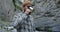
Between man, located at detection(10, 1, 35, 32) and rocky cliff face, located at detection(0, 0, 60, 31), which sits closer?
man, located at detection(10, 1, 35, 32)

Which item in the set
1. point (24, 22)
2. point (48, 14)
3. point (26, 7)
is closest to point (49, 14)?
point (48, 14)

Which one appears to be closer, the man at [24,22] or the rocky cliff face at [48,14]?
the man at [24,22]

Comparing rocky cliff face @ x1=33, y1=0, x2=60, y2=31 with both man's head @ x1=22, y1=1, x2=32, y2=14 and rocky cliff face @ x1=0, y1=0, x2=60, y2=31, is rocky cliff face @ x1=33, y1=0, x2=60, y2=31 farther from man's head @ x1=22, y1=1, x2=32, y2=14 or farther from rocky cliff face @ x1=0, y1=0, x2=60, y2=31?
man's head @ x1=22, y1=1, x2=32, y2=14

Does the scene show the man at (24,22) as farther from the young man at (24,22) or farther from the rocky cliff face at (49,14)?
the rocky cliff face at (49,14)

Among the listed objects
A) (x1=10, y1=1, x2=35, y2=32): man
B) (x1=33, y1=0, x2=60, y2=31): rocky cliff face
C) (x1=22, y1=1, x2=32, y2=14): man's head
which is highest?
(x1=33, y1=0, x2=60, y2=31): rocky cliff face

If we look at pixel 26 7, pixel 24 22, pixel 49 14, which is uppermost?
pixel 49 14

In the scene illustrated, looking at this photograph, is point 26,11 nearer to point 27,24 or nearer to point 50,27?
point 27,24

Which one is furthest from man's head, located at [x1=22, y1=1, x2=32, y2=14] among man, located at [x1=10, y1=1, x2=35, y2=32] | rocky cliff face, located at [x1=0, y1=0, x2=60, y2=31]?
→ rocky cliff face, located at [x1=0, y1=0, x2=60, y2=31]

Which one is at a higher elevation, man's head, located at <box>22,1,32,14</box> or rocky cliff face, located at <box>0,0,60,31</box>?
rocky cliff face, located at <box>0,0,60,31</box>

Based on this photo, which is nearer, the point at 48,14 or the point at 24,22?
the point at 24,22

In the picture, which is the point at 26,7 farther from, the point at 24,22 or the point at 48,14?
the point at 48,14

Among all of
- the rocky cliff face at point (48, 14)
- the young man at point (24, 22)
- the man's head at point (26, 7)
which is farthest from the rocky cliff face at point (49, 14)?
the young man at point (24, 22)

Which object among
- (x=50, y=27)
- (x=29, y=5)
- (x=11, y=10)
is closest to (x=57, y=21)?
(x=50, y=27)

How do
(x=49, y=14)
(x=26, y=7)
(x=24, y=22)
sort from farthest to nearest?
(x=49, y=14) < (x=26, y=7) < (x=24, y=22)
